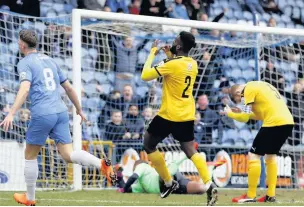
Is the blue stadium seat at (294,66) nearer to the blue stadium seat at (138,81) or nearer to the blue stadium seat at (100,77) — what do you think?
the blue stadium seat at (138,81)

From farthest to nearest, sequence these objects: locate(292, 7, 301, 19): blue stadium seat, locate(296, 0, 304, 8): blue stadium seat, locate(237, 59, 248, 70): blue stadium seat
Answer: locate(296, 0, 304, 8): blue stadium seat, locate(292, 7, 301, 19): blue stadium seat, locate(237, 59, 248, 70): blue stadium seat

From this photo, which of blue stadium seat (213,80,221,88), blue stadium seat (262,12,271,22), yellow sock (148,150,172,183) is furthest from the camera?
blue stadium seat (262,12,271,22)

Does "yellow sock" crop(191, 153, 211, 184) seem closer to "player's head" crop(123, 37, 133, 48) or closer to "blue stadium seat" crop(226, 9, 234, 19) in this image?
"player's head" crop(123, 37, 133, 48)

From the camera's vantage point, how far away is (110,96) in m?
15.5

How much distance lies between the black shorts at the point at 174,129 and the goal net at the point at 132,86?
250cm

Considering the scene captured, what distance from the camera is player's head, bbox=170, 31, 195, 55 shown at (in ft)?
34.3

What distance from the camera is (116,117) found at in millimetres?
15180

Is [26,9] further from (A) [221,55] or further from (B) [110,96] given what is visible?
(A) [221,55]

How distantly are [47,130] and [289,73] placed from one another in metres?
8.64

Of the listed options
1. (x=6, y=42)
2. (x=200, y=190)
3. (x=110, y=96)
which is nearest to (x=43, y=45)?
(x=6, y=42)

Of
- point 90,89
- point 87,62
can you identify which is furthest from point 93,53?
point 90,89

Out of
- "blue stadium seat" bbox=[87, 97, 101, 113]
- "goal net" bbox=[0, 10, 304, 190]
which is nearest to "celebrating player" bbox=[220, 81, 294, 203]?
"goal net" bbox=[0, 10, 304, 190]

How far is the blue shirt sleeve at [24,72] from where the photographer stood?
29.1 feet

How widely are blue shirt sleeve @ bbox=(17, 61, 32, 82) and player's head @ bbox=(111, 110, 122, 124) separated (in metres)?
6.17
